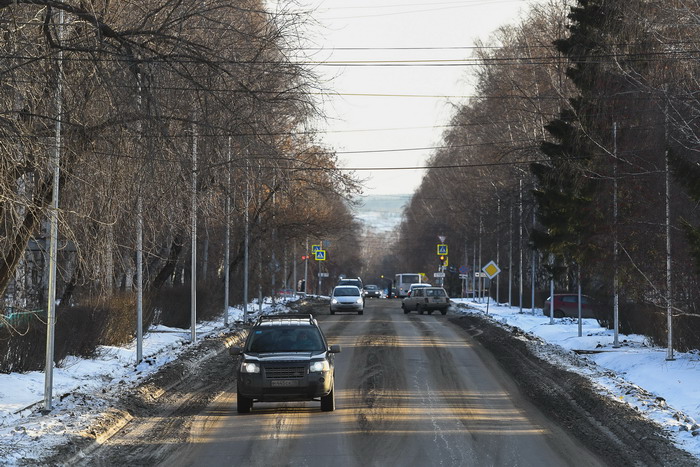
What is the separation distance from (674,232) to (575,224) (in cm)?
887

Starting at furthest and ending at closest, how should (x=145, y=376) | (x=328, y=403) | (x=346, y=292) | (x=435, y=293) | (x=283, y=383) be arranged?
(x=435, y=293) < (x=346, y=292) < (x=145, y=376) < (x=328, y=403) < (x=283, y=383)

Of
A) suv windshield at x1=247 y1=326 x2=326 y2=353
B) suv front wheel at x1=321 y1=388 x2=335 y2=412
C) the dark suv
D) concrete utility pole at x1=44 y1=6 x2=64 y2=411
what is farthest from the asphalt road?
concrete utility pole at x1=44 y1=6 x2=64 y2=411

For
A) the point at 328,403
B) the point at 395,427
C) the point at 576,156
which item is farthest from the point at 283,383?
the point at 576,156

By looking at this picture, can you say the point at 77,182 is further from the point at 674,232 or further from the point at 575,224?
the point at 575,224

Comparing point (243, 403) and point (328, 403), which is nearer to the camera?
point (243, 403)

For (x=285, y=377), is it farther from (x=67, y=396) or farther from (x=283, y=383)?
(x=67, y=396)

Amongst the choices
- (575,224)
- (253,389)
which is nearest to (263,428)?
(253,389)

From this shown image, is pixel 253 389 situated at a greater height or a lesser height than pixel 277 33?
lesser

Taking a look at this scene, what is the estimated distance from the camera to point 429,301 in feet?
187

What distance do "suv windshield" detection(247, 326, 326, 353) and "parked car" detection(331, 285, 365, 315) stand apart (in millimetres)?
37480

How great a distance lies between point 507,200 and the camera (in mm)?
57875

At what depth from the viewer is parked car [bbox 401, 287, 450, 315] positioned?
2243 inches

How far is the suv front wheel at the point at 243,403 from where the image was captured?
54.9 feet

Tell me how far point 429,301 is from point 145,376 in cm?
3629
